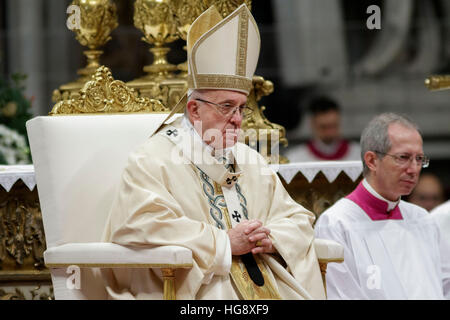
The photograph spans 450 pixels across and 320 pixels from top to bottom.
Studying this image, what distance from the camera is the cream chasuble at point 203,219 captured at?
3861mm

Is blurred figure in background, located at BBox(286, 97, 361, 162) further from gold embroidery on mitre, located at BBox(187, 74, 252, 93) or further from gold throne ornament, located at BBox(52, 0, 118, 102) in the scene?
gold embroidery on mitre, located at BBox(187, 74, 252, 93)

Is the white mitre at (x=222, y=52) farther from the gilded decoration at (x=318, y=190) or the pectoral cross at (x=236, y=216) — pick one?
the gilded decoration at (x=318, y=190)

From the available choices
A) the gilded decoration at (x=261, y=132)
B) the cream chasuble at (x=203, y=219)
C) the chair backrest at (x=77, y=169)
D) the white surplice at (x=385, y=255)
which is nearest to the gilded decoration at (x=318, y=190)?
the gilded decoration at (x=261, y=132)

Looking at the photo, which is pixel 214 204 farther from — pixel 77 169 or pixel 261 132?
pixel 261 132

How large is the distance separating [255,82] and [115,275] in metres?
2.54

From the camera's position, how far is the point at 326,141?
7.83m

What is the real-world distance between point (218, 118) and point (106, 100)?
908 mm

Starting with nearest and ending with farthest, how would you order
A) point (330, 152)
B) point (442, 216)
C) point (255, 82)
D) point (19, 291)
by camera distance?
point (442, 216) → point (19, 291) → point (255, 82) → point (330, 152)

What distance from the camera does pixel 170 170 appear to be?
4117 millimetres

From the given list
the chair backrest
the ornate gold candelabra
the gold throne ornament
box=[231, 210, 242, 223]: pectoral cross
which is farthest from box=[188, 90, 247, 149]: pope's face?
the gold throne ornament

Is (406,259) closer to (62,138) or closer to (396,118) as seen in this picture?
(396,118)

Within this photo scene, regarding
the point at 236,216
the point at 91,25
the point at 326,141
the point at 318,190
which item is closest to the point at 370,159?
the point at 236,216

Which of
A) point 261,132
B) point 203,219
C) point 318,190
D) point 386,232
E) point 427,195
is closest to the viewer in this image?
point 203,219
